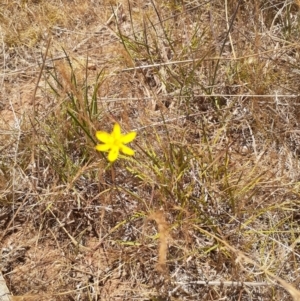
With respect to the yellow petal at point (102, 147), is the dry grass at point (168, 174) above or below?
below

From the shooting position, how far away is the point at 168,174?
1195 millimetres

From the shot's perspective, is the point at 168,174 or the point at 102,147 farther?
the point at 168,174

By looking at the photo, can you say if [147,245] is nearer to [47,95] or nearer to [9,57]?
[47,95]

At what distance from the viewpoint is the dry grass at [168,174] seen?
1128 millimetres

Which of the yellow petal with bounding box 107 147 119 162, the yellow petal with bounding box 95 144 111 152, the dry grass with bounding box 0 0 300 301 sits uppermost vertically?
the yellow petal with bounding box 95 144 111 152

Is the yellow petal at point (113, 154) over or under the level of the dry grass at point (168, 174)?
over

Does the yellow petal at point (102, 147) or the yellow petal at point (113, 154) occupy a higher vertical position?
the yellow petal at point (102, 147)

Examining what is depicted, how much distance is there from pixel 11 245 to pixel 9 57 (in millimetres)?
773

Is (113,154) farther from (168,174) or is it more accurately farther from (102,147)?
(168,174)

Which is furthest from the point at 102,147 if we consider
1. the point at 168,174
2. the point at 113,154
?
the point at 168,174

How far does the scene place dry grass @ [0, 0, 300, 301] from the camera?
44.4 inches

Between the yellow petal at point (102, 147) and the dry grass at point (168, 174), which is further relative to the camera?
the dry grass at point (168, 174)

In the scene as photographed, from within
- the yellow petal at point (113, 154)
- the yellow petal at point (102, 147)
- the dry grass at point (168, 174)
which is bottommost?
the dry grass at point (168, 174)

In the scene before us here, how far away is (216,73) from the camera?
4.73 ft
